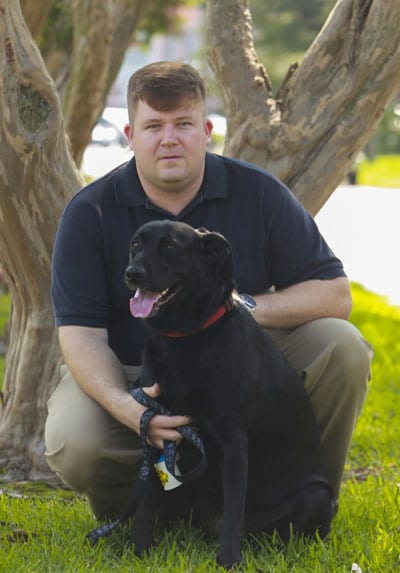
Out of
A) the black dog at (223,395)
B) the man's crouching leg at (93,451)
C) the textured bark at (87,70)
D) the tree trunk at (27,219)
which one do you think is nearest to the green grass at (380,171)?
the textured bark at (87,70)

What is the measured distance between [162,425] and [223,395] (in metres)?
0.24

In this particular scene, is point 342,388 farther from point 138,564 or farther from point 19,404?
point 19,404

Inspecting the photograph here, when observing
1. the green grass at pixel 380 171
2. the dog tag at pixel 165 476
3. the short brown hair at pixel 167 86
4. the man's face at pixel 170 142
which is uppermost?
the short brown hair at pixel 167 86

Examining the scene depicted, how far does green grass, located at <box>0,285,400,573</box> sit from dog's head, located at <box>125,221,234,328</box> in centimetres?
82

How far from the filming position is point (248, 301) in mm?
3979

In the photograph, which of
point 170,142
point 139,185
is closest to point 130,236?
point 139,185

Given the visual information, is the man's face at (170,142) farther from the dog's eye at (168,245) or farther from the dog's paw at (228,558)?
the dog's paw at (228,558)

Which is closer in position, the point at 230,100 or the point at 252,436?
the point at 252,436

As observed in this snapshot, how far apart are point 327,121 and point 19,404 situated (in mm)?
1939

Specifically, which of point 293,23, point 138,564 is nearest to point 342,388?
point 138,564

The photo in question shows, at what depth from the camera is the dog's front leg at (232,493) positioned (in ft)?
11.6

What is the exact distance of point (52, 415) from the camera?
4.15 meters

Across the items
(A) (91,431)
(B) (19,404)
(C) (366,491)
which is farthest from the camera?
(B) (19,404)

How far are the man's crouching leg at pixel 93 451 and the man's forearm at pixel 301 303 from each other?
0.68m
